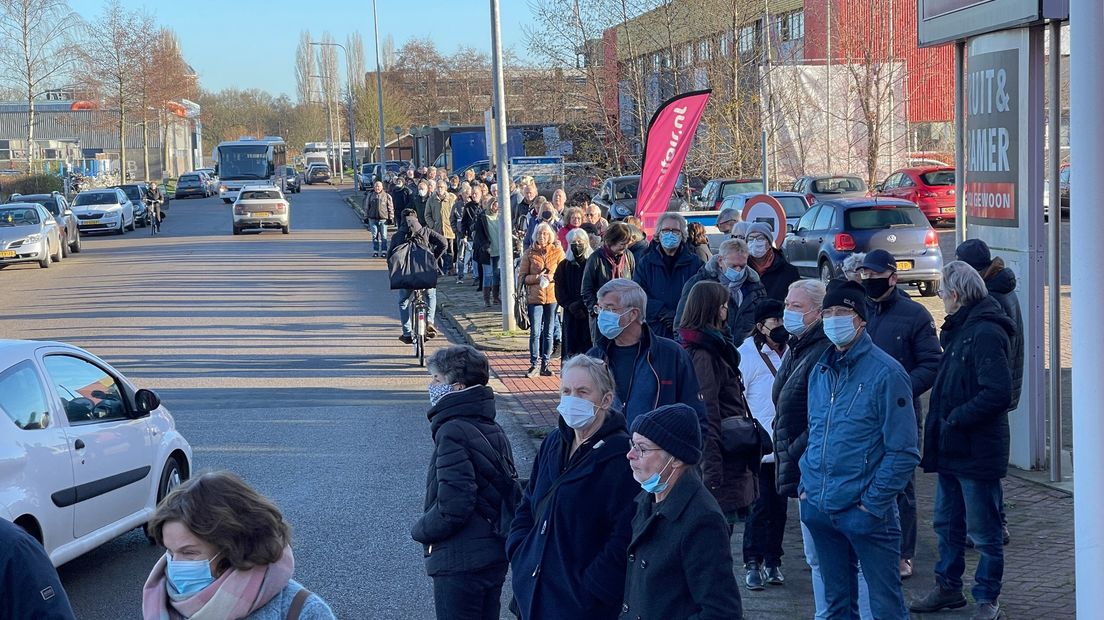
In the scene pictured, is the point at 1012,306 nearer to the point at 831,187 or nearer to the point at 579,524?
the point at 579,524

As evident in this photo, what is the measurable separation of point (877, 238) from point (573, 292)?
10347 mm

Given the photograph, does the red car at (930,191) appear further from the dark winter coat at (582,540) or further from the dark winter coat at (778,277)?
the dark winter coat at (582,540)

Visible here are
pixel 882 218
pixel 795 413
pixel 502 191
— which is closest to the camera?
pixel 795 413

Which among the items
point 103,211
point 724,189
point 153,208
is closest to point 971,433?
point 724,189

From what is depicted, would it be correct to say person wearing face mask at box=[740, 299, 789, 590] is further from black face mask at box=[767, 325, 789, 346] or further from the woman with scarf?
the woman with scarf

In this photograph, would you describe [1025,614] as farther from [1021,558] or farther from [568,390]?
[568,390]

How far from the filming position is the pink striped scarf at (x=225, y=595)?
2.93 meters

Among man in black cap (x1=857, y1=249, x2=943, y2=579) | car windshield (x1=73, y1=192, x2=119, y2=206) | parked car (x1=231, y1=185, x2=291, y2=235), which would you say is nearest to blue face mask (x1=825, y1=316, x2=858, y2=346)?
man in black cap (x1=857, y1=249, x2=943, y2=579)

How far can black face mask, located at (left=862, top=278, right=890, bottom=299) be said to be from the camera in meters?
6.79

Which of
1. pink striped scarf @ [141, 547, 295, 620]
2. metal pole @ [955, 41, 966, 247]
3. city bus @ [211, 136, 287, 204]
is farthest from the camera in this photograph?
city bus @ [211, 136, 287, 204]

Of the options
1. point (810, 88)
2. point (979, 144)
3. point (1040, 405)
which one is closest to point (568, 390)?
point (1040, 405)

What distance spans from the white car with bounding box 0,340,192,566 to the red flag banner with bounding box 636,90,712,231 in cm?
690

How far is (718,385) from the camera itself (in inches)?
250

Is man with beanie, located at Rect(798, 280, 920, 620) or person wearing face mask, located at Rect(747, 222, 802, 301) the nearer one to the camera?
man with beanie, located at Rect(798, 280, 920, 620)
